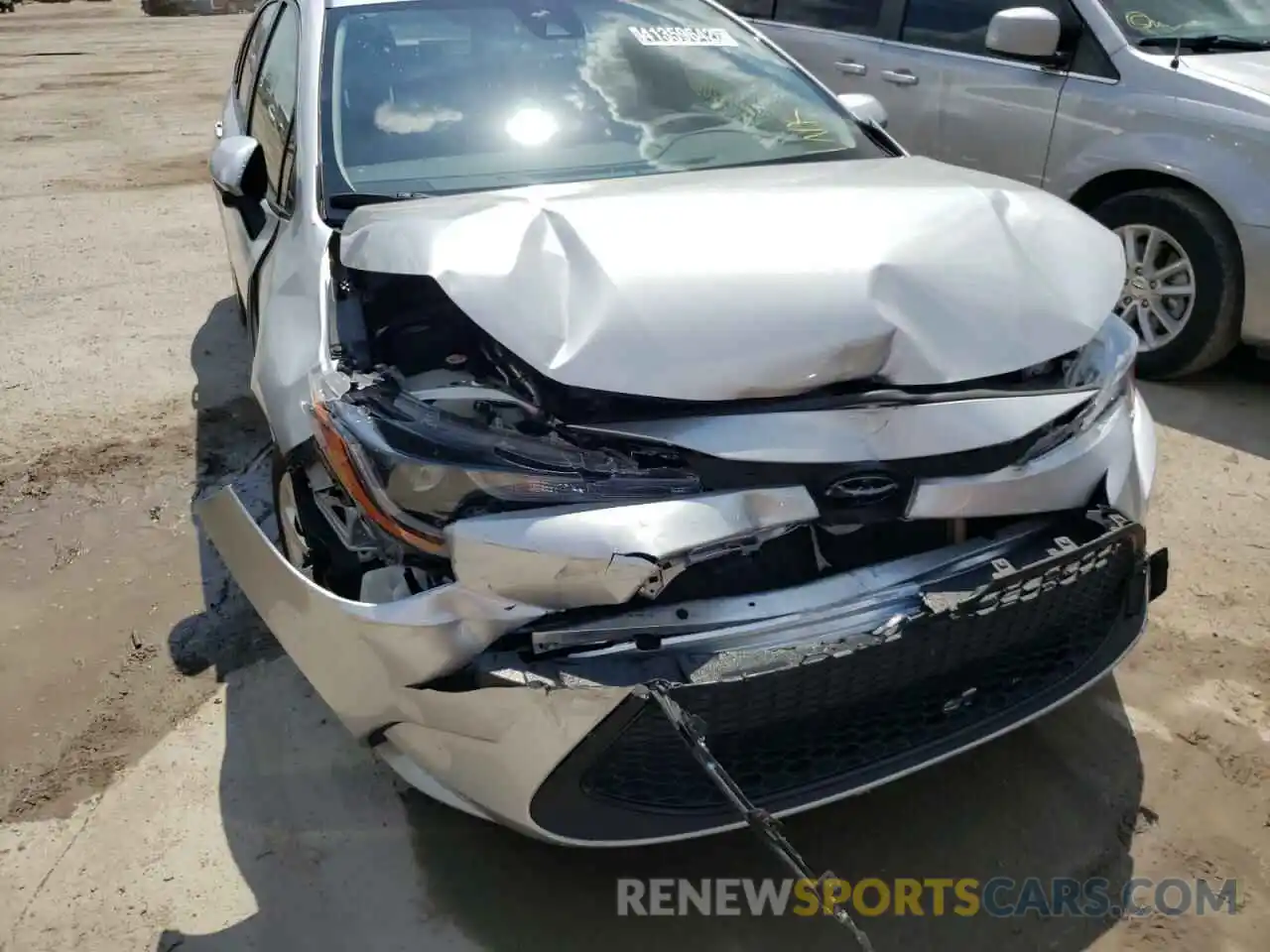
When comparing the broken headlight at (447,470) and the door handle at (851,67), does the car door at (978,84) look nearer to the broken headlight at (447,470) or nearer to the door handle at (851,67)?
the door handle at (851,67)

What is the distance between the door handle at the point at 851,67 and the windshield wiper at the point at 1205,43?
131 cm

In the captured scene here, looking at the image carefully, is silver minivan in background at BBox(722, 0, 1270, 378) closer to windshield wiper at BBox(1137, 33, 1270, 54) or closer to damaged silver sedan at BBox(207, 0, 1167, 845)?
windshield wiper at BBox(1137, 33, 1270, 54)

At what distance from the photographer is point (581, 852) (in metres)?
2.20

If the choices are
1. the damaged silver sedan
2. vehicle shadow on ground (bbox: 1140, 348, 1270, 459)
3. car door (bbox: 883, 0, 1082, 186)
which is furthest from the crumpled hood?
car door (bbox: 883, 0, 1082, 186)

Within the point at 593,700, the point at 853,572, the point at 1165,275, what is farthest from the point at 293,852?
the point at 1165,275

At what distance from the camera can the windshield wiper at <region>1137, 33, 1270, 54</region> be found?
423 cm

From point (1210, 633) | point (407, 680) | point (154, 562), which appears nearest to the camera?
point (407, 680)

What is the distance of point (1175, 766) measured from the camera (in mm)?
2408

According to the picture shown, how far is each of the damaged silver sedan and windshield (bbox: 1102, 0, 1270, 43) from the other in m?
2.40

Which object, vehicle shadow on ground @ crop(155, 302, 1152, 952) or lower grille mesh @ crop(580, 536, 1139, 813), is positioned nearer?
lower grille mesh @ crop(580, 536, 1139, 813)

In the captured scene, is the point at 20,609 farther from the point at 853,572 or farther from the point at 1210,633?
the point at 1210,633

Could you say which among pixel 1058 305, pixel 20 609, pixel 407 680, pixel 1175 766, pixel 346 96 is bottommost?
pixel 20 609

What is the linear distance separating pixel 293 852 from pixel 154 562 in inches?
54.1

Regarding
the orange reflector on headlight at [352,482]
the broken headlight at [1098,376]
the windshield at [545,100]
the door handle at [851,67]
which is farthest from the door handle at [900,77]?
the orange reflector on headlight at [352,482]
